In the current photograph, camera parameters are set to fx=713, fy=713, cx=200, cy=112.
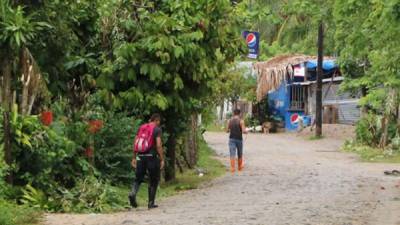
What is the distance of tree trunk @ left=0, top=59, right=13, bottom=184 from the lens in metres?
11.5

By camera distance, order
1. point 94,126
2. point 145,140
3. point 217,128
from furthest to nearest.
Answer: point 217,128 → point 94,126 → point 145,140

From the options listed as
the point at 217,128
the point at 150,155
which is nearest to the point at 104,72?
the point at 150,155

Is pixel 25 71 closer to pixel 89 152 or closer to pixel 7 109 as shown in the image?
pixel 7 109

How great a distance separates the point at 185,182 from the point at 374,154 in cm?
998

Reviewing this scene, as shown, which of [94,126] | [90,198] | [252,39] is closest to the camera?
[90,198]

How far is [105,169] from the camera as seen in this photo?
14.9 metres

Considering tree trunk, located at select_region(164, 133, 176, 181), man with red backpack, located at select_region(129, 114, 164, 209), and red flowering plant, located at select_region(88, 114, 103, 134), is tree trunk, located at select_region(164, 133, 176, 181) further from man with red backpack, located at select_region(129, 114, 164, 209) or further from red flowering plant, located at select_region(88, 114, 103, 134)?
man with red backpack, located at select_region(129, 114, 164, 209)

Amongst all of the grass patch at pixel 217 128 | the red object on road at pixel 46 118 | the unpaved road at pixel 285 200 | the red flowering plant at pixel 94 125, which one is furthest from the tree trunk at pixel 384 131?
the grass patch at pixel 217 128

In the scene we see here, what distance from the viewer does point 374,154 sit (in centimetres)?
2483

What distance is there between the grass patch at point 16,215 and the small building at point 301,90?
28.6 meters

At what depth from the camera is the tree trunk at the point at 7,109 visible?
11523mm

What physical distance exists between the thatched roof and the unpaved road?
17.2 metres

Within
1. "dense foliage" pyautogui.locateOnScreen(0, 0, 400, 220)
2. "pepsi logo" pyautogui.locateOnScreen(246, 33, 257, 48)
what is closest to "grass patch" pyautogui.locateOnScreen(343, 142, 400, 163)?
"pepsi logo" pyautogui.locateOnScreen(246, 33, 257, 48)

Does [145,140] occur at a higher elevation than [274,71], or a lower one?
lower
